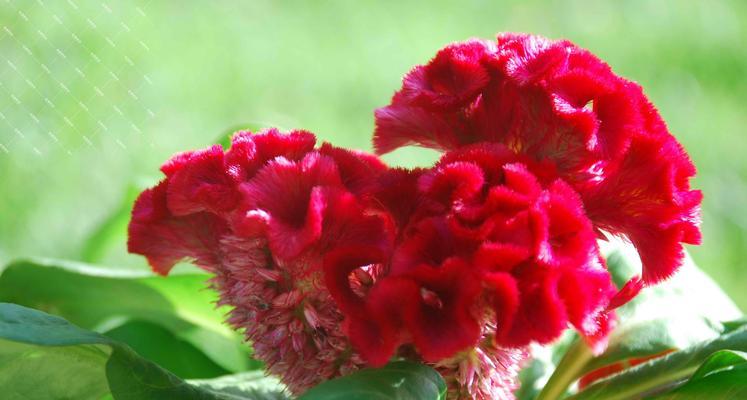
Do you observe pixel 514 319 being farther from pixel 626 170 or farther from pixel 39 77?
pixel 39 77

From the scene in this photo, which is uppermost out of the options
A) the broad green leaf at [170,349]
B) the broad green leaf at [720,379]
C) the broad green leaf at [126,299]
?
the broad green leaf at [126,299]

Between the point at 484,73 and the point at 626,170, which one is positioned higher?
the point at 484,73

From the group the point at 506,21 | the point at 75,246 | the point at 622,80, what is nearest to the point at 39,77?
the point at 75,246

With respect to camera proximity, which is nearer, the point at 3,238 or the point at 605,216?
the point at 605,216

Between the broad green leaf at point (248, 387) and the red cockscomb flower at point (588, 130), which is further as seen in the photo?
the broad green leaf at point (248, 387)

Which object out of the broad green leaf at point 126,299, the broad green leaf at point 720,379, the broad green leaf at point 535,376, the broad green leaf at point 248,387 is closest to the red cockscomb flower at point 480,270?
the broad green leaf at point 720,379

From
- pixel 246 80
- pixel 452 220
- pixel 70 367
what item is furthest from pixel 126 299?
pixel 246 80

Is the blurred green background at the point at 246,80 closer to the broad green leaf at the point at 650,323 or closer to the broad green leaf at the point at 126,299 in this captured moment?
the broad green leaf at the point at 126,299
